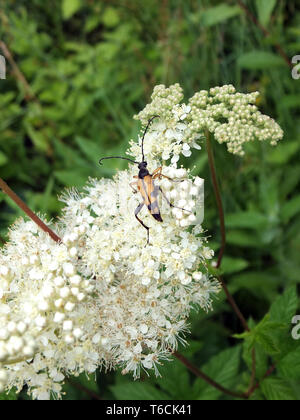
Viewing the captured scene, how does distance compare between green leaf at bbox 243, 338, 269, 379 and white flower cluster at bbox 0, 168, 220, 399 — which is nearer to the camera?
white flower cluster at bbox 0, 168, 220, 399

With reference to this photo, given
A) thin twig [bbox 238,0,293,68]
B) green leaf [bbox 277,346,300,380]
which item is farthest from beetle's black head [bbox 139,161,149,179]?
thin twig [bbox 238,0,293,68]

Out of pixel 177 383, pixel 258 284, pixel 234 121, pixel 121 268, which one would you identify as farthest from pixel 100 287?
pixel 258 284

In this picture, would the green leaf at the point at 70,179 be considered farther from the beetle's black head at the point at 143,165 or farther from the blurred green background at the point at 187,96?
the beetle's black head at the point at 143,165

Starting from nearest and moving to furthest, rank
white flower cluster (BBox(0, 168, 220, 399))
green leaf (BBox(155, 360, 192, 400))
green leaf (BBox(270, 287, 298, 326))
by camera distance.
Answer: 1. white flower cluster (BBox(0, 168, 220, 399))
2. green leaf (BBox(270, 287, 298, 326))
3. green leaf (BBox(155, 360, 192, 400))

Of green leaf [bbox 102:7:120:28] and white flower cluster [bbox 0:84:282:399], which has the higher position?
green leaf [bbox 102:7:120:28]

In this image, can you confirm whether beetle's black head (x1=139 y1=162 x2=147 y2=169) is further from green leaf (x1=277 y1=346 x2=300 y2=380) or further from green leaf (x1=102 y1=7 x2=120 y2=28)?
green leaf (x1=102 y1=7 x2=120 y2=28)

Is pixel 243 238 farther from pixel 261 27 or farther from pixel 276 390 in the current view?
pixel 261 27

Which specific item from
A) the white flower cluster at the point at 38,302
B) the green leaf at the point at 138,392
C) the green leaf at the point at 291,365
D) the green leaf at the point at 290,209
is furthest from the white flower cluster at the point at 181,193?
the green leaf at the point at 290,209
